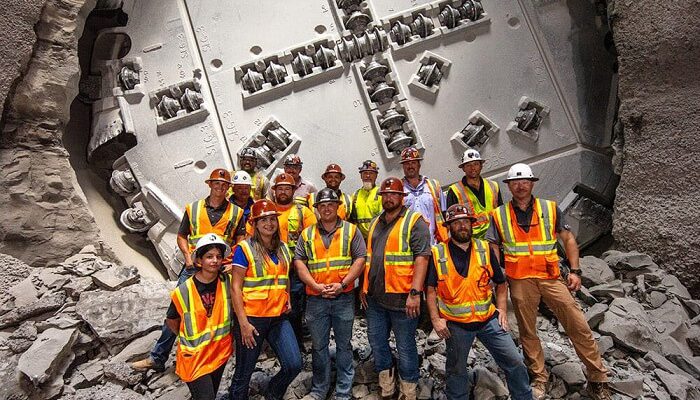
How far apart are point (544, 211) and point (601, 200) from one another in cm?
287

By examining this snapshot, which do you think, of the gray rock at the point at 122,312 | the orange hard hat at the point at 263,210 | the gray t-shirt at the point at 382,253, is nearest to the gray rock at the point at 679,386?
the gray t-shirt at the point at 382,253

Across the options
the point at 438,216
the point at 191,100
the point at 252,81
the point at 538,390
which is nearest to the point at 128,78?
the point at 191,100

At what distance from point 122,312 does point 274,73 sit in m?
3.58

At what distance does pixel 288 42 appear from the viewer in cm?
584

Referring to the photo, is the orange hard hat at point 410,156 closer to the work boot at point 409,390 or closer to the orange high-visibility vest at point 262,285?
the orange high-visibility vest at point 262,285

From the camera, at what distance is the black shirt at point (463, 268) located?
9.96 feet

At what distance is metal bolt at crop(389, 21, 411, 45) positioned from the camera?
570 cm

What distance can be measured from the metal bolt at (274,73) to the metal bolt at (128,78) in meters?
1.92

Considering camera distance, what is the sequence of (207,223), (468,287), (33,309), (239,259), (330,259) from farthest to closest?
1. (33,309)
2. (207,223)
3. (330,259)
4. (239,259)
5. (468,287)

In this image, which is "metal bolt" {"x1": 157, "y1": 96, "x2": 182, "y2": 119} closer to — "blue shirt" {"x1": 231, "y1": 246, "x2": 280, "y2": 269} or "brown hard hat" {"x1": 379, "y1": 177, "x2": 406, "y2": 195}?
"blue shirt" {"x1": 231, "y1": 246, "x2": 280, "y2": 269}

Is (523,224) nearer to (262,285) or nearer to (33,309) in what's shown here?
(262,285)

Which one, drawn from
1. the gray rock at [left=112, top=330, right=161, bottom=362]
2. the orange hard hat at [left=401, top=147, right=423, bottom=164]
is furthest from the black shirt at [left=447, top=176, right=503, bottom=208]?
the gray rock at [left=112, top=330, right=161, bottom=362]

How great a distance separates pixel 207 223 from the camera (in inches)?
155

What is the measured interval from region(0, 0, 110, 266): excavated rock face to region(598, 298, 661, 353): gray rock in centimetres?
604
